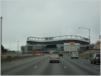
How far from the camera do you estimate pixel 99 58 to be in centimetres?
4700

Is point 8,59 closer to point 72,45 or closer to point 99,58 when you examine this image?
point 99,58

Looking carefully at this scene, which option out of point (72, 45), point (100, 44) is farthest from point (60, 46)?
point (72, 45)

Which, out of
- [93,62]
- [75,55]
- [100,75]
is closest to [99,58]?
[93,62]

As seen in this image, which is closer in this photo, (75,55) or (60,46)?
(75,55)

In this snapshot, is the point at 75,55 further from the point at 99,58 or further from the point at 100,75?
the point at 100,75

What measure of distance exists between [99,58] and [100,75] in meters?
24.7

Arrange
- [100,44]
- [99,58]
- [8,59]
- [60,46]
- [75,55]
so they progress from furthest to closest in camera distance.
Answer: [60,46]
[100,44]
[75,55]
[8,59]
[99,58]

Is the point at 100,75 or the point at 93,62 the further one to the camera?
the point at 93,62

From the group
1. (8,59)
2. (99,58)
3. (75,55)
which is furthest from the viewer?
(75,55)

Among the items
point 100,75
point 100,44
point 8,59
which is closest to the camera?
point 100,75

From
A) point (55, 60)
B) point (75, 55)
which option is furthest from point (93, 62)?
point (75, 55)

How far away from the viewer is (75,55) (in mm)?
104125

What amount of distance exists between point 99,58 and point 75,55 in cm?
5720

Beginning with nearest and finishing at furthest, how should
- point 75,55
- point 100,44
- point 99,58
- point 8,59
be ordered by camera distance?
1. point 99,58
2. point 8,59
3. point 75,55
4. point 100,44
